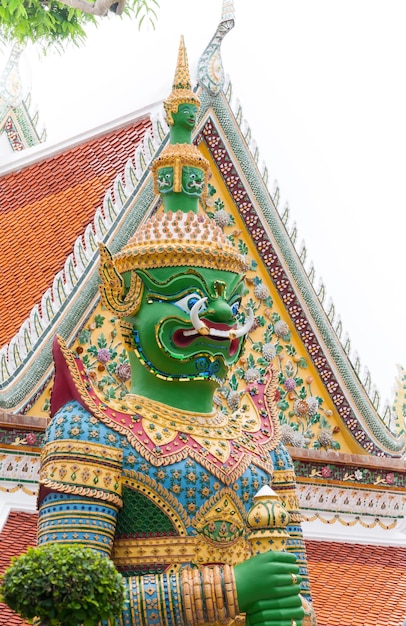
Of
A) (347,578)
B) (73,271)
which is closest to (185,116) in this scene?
(73,271)

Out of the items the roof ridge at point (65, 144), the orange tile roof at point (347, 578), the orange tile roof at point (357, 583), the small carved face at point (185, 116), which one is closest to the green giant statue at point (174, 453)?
the small carved face at point (185, 116)

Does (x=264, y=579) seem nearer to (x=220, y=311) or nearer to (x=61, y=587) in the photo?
(x=61, y=587)

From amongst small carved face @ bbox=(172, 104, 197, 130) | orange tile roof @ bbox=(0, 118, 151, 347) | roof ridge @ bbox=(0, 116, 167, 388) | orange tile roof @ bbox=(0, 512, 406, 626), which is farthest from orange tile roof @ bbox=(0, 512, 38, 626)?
small carved face @ bbox=(172, 104, 197, 130)

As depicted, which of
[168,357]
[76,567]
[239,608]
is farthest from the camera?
[168,357]

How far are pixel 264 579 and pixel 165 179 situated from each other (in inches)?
76.8

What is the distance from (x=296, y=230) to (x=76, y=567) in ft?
13.0

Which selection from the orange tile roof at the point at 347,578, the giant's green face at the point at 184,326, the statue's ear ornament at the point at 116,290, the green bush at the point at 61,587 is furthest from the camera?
the orange tile roof at the point at 347,578

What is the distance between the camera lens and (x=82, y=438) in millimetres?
5422

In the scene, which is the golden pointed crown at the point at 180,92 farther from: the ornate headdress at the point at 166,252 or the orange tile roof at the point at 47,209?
the orange tile roof at the point at 47,209

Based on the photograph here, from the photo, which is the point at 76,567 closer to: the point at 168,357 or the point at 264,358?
the point at 168,357

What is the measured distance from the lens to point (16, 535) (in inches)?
269

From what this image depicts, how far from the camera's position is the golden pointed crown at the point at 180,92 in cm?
628

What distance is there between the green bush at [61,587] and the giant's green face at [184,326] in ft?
3.69

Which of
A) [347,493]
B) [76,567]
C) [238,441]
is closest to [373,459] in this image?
[347,493]
